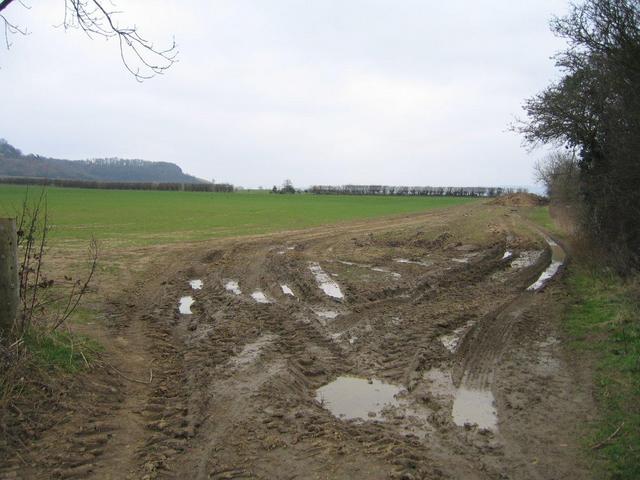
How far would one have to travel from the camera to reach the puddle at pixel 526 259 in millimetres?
16312

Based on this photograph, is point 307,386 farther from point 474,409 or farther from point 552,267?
point 552,267

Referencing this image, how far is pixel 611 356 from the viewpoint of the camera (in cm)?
708

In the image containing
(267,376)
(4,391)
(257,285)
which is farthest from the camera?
(257,285)

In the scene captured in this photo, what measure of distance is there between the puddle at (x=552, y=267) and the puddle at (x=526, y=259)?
52 centimetres

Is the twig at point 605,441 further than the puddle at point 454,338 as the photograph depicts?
No

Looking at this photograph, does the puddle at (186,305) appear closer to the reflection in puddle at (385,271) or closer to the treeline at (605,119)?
the reflection in puddle at (385,271)

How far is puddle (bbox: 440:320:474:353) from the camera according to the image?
7855 mm

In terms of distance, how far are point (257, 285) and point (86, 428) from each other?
748cm

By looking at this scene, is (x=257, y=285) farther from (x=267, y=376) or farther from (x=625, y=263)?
(x=625, y=263)

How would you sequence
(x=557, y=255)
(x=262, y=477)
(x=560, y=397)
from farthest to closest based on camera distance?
(x=557, y=255) < (x=560, y=397) < (x=262, y=477)

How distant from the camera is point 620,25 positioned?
445 inches

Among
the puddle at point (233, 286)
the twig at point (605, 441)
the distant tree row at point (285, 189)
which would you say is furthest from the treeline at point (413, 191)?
the twig at point (605, 441)

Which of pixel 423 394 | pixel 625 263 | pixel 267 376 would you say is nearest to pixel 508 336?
pixel 423 394

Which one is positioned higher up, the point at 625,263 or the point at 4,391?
the point at 625,263
